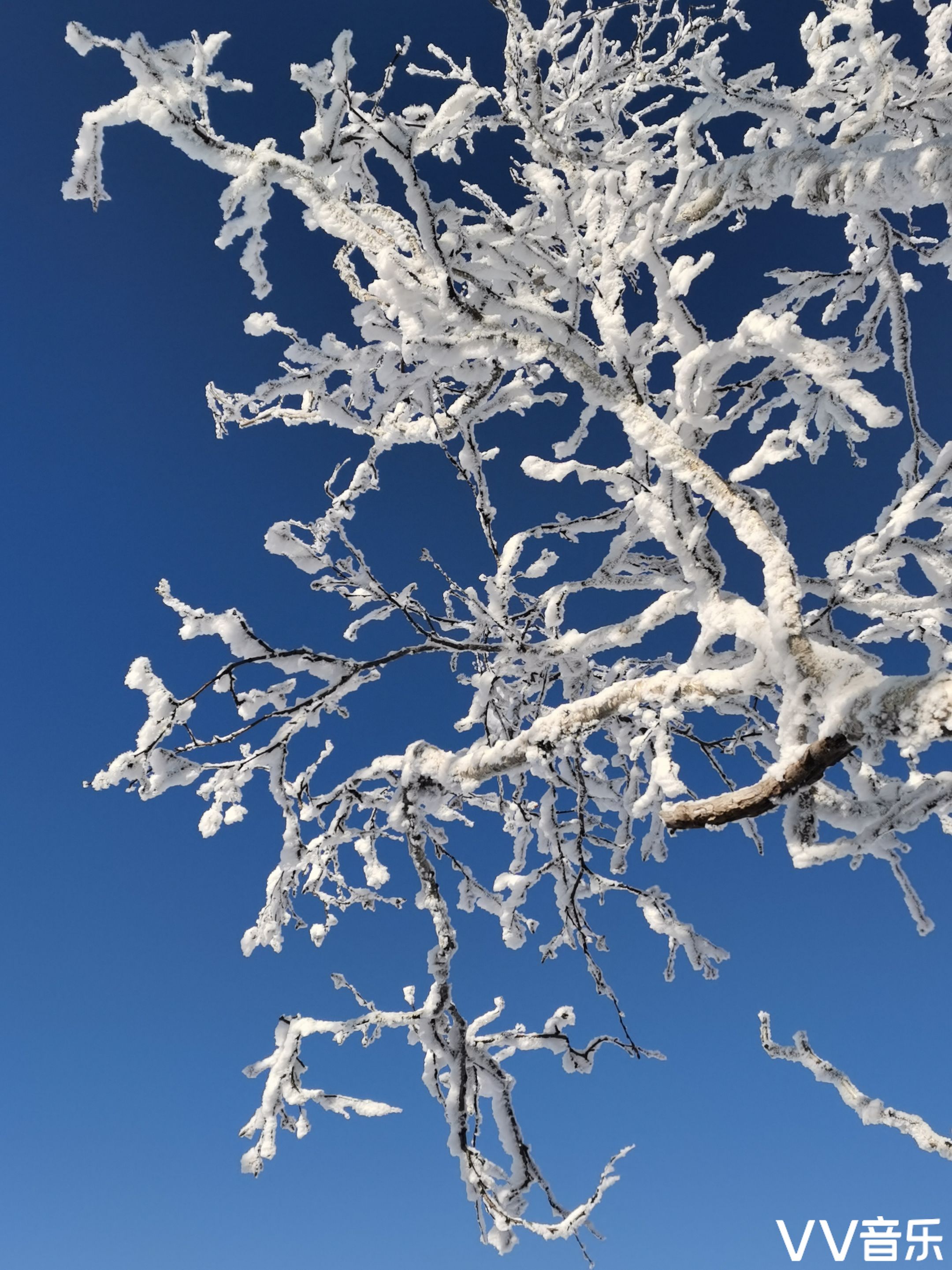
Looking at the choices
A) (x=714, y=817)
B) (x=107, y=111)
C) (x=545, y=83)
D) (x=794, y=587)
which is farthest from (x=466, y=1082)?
(x=545, y=83)

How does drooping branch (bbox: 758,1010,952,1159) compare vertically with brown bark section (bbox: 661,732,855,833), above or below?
below

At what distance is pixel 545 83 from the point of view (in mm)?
4105

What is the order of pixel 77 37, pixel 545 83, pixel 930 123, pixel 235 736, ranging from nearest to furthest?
pixel 77 37
pixel 930 123
pixel 235 736
pixel 545 83

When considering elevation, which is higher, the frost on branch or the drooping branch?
the frost on branch

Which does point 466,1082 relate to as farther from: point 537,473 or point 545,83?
point 545,83

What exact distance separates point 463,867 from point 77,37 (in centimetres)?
344

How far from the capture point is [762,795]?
2086mm

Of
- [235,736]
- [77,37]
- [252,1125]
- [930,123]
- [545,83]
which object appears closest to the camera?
[77,37]

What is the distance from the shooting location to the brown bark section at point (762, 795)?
1981 mm

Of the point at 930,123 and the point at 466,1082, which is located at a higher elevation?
the point at 930,123

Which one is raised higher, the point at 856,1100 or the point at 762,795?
the point at 762,795

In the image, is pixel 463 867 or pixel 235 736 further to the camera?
pixel 463 867

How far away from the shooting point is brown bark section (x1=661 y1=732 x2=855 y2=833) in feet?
6.50

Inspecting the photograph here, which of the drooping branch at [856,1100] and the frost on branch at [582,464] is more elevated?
the frost on branch at [582,464]
